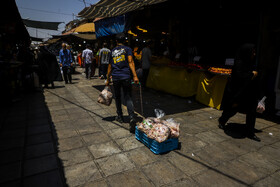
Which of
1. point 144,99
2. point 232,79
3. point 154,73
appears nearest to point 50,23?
point 154,73

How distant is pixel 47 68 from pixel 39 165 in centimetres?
735

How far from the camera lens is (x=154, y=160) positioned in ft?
10.9

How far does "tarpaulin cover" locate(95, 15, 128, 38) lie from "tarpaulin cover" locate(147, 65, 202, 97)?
8.49 feet

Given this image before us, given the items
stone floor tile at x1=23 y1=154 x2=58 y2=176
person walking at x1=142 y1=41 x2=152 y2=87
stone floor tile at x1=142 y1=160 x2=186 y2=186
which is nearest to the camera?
stone floor tile at x1=142 y1=160 x2=186 y2=186

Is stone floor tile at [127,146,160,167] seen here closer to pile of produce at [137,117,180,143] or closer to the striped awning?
pile of produce at [137,117,180,143]

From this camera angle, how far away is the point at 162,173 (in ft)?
9.70

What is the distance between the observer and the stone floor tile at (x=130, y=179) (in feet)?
8.87

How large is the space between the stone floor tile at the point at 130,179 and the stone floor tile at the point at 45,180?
2.42 feet

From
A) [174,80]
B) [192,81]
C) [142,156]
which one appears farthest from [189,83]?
[142,156]

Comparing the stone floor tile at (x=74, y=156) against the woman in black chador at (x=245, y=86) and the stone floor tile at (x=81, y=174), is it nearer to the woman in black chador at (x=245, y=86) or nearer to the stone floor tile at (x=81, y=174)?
the stone floor tile at (x=81, y=174)

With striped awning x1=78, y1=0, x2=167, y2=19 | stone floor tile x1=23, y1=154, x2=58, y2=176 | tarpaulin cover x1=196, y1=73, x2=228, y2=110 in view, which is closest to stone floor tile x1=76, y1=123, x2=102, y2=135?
stone floor tile x1=23, y1=154, x2=58, y2=176

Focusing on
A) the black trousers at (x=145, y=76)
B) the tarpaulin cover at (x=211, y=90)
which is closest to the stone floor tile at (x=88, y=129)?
the tarpaulin cover at (x=211, y=90)

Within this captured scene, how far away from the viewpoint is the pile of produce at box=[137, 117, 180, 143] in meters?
3.38

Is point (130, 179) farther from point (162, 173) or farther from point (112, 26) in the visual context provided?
point (112, 26)
